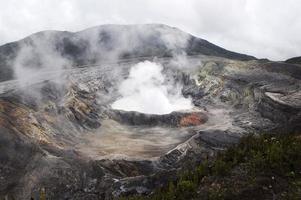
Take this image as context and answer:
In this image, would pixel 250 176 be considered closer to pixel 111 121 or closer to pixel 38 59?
pixel 111 121

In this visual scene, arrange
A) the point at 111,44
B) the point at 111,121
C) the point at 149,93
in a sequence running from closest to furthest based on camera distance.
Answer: the point at 111,121, the point at 149,93, the point at 111,44

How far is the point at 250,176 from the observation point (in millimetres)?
17547

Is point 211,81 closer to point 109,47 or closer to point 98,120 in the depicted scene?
point 98,120

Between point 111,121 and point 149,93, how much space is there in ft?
33.0

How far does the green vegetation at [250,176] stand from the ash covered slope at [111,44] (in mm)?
44186

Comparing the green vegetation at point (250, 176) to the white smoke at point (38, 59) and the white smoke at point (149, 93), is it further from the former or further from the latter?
the white smoke at point (38, 59)

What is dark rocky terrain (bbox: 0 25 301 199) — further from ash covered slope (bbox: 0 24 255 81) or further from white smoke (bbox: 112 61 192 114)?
white smoke (bbox: 112 61 192 114)

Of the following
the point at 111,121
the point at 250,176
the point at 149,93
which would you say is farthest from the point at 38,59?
the point at 250,176

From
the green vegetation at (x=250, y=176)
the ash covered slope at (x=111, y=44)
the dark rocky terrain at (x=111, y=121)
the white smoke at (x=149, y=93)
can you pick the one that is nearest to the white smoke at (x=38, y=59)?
the ash covered slope at (x=111, y=44)

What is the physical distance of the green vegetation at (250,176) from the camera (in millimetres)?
16531

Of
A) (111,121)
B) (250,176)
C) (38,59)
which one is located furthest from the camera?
(38,59)

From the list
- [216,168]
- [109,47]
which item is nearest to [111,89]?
[109,47]

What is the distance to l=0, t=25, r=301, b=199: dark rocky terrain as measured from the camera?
23422mm

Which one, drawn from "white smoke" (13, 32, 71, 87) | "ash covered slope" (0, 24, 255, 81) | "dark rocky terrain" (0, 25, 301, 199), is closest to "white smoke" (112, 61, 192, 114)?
"dark rocky terrain" (0, 25, 301, 199)
